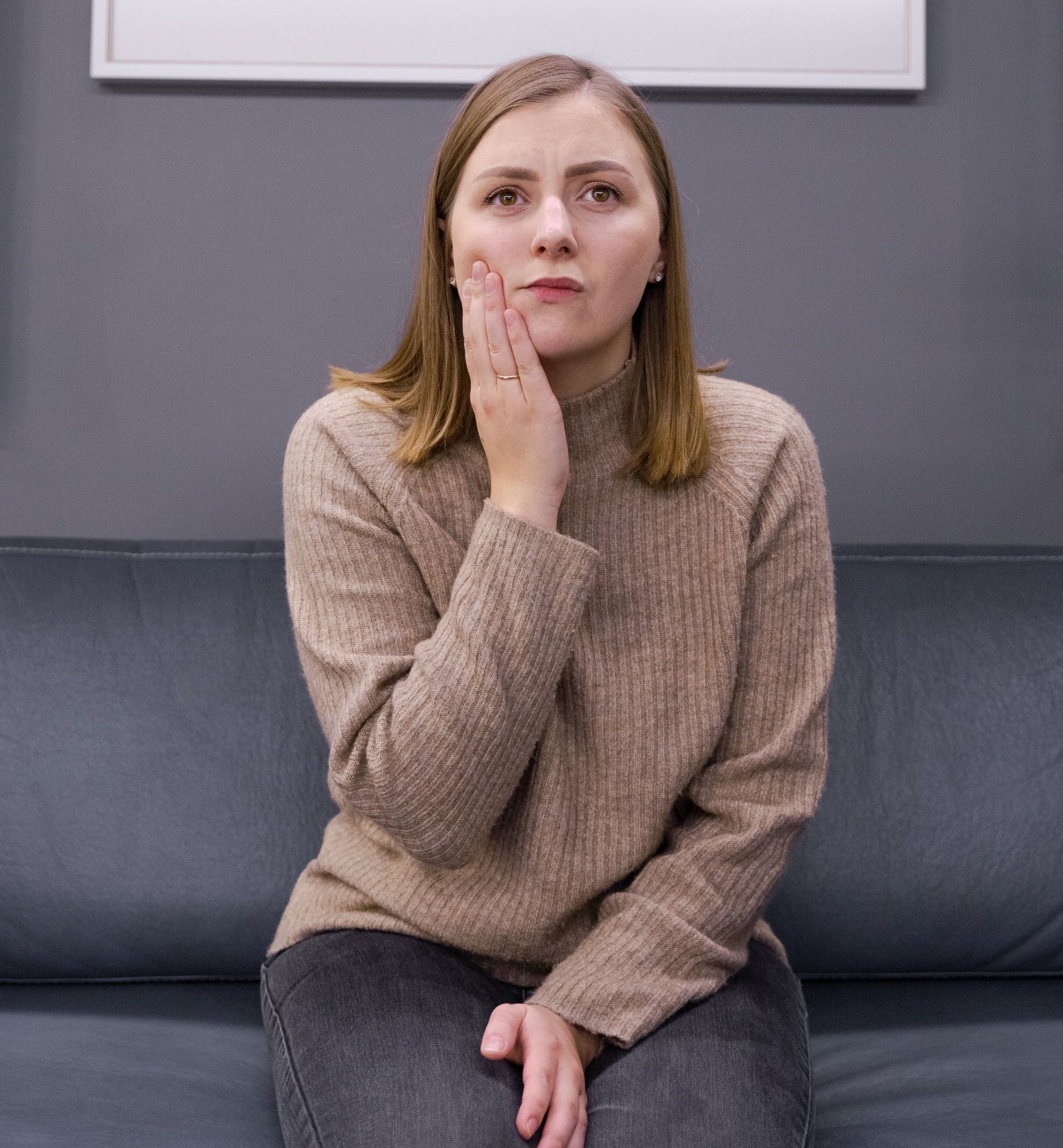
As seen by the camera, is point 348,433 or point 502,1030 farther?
point 348,433

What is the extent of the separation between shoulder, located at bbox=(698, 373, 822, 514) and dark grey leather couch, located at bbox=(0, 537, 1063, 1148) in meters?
0.31

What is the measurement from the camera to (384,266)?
5.70 ft

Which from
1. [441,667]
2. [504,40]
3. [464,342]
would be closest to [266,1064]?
[441,667]

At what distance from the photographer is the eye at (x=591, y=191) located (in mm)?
1115

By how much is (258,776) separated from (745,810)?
22.1 inches

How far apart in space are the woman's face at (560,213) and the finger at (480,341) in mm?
28

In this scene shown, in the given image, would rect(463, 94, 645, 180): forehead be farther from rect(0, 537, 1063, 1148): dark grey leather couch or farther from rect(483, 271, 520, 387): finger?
rect(0, 537, 1063, 1148): dark grey leather couch

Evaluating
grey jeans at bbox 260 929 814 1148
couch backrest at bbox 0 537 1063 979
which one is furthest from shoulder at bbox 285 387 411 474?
grey jeans at bbox 260 929 814 1148

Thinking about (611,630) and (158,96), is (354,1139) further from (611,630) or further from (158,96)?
(158,96)

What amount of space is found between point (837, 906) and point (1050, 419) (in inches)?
32.0

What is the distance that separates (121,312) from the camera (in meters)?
1.71

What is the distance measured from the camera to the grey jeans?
89 cm

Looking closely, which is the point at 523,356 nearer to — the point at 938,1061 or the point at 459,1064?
the point at 459,1064

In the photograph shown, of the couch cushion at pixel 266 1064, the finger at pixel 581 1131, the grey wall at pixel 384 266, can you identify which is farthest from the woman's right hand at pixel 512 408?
the grey wall at pixel 384 266
